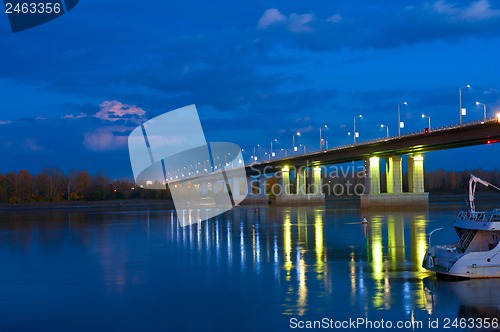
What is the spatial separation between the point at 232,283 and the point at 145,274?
618 centimetres

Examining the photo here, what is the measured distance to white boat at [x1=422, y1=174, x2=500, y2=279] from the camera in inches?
1213

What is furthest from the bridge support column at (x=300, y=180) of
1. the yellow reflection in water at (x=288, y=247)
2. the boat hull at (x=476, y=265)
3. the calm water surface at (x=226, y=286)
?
the boat hull at (x=476, y=265)

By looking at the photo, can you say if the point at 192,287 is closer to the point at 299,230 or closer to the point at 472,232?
the point at 472,232

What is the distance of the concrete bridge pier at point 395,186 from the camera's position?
409 ft

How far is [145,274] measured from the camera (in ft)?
121

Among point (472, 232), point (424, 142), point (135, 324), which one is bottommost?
point (135, 324)

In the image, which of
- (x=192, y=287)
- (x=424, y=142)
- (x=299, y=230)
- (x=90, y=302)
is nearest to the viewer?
(x=90, y=302)

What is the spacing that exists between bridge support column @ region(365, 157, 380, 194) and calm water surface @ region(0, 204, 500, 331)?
7481 cm

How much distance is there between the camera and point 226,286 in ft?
106

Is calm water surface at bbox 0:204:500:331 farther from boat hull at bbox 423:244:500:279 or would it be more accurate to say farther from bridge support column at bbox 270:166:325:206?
bridge support column at bbox 270:166:325:206

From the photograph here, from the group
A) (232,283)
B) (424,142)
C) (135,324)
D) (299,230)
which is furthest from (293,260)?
(424,142)

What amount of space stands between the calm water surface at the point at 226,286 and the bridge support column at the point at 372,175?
74.8m

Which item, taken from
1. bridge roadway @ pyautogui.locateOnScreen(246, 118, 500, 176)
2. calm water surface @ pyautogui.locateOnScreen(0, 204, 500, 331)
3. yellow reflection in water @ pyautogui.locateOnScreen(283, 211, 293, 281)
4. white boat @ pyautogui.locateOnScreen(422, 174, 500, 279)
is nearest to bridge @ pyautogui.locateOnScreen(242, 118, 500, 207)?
bridge roadway @ pyautogui.locateOnScreen(246, 118, 500, 176)

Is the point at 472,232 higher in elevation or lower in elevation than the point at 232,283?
higher
